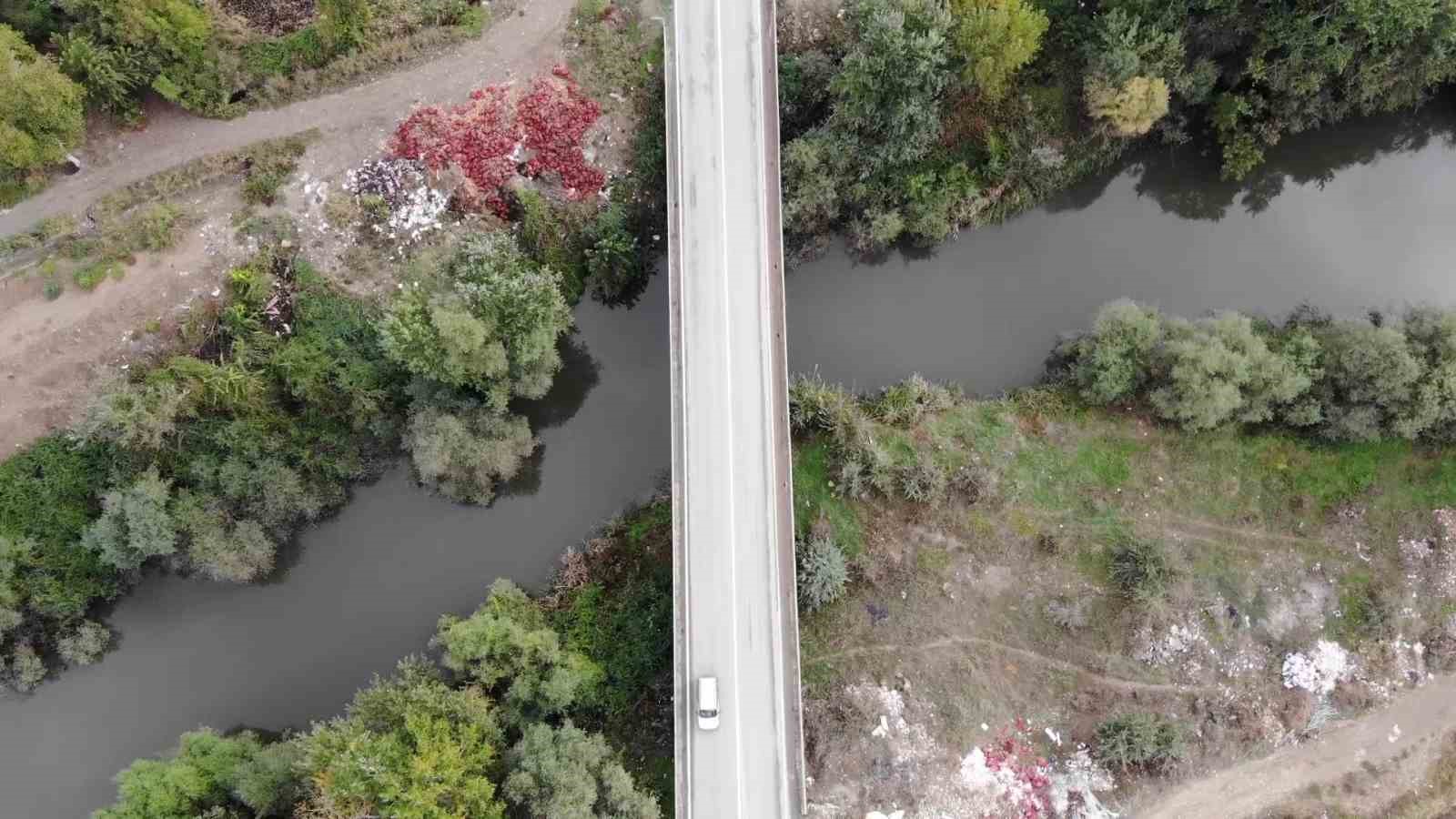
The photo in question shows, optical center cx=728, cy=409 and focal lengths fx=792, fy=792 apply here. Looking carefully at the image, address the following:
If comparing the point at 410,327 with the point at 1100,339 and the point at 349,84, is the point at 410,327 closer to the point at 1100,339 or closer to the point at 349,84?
the point at 349,84

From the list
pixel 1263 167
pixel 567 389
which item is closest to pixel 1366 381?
pixel 1263 167

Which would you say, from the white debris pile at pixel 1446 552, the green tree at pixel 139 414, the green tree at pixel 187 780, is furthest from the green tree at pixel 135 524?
the white debris pile at pixel 1446 552

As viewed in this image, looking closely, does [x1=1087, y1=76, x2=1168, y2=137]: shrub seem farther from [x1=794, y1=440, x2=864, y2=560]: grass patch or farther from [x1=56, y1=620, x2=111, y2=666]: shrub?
[x1=56, y1=620, x2=111, y2=666]: shrub

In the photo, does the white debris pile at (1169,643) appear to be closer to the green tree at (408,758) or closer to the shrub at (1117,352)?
the shrub at (1117,352)

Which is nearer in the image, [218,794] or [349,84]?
[218,794]

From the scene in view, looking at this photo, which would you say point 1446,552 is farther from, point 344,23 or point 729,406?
point 344,23

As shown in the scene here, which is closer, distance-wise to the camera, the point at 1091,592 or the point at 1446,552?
the point at 1091,592

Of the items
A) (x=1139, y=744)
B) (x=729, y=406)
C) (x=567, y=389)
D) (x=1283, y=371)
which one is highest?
(x=567, y=389)

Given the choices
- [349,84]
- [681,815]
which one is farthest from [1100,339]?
[349,84]
